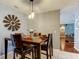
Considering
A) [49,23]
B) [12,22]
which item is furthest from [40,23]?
[12,22]

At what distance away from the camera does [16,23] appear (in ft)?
16.5

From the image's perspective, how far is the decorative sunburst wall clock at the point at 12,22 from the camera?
464 cm

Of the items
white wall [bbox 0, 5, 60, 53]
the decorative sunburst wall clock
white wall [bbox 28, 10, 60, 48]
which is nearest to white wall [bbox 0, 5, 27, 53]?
white wall [bbox 0, 5, 60, 53]

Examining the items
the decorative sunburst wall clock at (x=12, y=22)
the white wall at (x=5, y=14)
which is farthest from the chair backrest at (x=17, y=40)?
the decorative sunburst wall clock at (x=12, y=22)

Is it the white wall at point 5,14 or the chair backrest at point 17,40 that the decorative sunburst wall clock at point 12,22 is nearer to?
the white wall at point 5,14

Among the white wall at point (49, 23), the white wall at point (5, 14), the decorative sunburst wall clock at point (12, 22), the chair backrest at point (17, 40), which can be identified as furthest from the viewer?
the white wall at point (49, 23)

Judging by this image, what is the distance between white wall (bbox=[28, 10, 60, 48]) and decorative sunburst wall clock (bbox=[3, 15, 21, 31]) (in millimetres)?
933

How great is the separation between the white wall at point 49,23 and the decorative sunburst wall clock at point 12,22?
36.7 inches

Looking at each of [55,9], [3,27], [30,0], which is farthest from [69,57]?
[3,27]

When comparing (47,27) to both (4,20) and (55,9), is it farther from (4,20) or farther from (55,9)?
(4,20)

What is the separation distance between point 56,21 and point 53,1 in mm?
1357

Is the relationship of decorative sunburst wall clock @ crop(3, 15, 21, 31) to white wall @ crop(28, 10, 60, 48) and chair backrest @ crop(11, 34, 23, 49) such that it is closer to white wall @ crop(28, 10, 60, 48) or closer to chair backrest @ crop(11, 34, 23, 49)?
white wall @ crop(28, 10, 60, 48)

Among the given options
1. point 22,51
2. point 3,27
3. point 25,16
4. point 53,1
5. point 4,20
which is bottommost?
point 22,51

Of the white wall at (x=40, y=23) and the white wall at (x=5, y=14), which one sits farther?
the white wall at (x=40, y=23)
